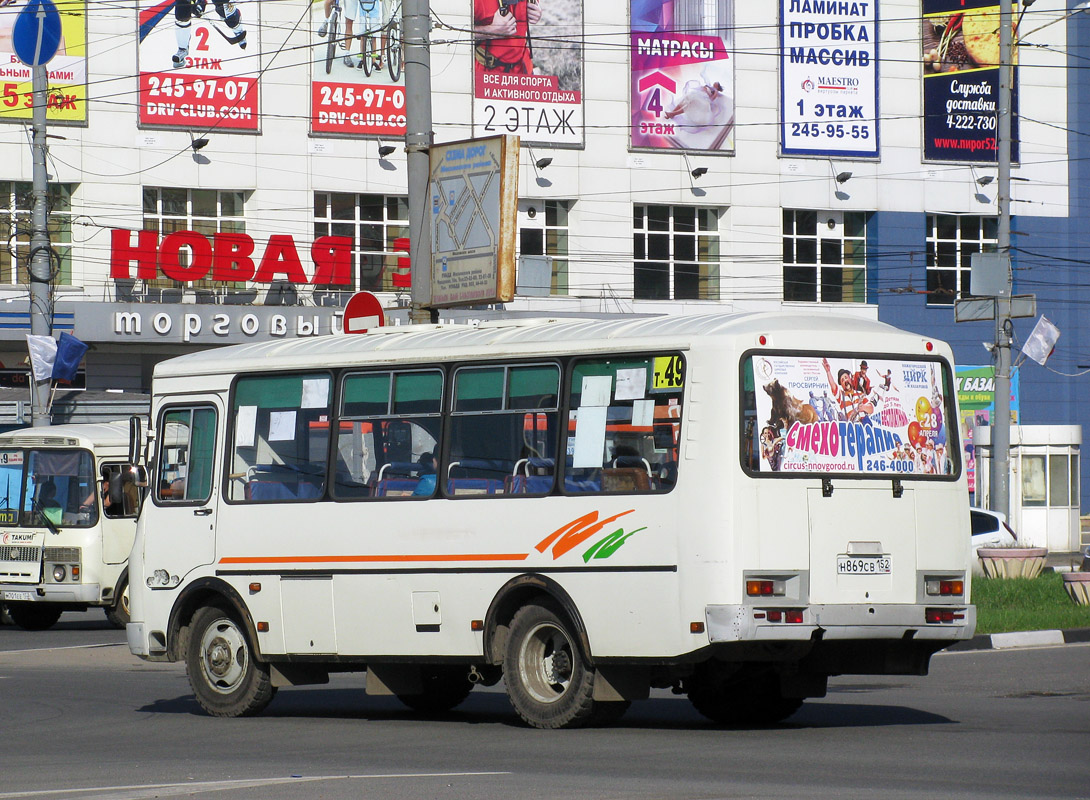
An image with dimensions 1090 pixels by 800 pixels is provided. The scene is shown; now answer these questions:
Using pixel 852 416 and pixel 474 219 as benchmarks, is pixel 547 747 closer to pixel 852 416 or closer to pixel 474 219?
pixel 852 416

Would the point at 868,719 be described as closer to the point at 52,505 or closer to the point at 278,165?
the point at 52,505

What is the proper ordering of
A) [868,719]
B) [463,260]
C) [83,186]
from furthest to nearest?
Result: [83,186], [463,260], [868,719]

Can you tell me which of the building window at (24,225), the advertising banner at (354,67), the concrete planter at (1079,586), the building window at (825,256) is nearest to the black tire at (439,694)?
the concrete planter at (1079,586)

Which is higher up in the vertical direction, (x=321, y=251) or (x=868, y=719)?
(x=321, y=251)

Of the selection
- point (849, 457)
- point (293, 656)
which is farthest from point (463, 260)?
point (849, 457)

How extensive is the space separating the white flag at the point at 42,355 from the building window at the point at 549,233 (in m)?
17.3

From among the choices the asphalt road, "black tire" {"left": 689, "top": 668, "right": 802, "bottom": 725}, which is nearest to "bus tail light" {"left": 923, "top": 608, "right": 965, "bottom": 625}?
the asphalt road

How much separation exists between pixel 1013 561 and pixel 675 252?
23.8 meters

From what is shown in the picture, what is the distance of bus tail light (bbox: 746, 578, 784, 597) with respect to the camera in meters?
10.8

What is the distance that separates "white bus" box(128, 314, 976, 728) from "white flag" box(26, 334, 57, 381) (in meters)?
20.0

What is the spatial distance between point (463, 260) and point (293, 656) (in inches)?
162

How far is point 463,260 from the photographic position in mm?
15672

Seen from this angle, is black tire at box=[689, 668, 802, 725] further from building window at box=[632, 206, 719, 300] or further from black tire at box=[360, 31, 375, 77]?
building window at box=[632, 206, 719, 300]

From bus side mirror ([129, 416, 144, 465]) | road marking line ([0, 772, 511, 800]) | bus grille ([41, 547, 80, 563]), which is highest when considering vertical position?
bus side mirror ([129, 416, 144, 465])
